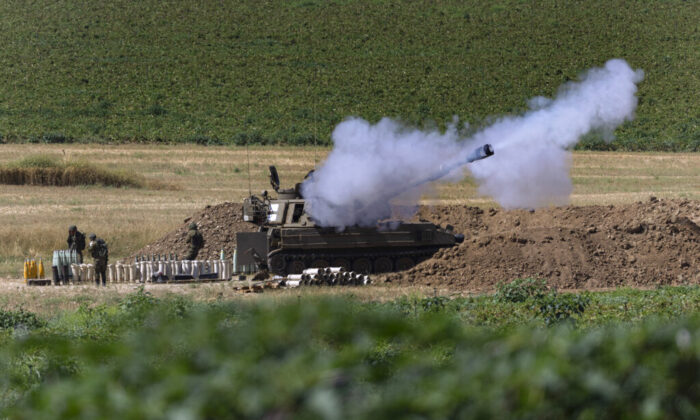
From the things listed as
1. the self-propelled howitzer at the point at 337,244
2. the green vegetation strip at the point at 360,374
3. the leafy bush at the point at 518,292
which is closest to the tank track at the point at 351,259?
the self-propelled howitzer at the point at 337,244

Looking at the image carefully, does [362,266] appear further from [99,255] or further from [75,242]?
[75,242]

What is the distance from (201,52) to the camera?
7688 cm

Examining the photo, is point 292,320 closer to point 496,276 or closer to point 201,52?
point 496,276

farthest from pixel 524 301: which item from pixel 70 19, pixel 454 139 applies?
pixel 70 19

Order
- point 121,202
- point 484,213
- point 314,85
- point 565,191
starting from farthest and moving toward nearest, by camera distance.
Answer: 1. point 314,85
2. point 121,202
3. point 484,213
4. point 565,191

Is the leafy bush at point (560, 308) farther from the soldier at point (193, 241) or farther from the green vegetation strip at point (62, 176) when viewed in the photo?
the green vegetation strip at point (62, 176)

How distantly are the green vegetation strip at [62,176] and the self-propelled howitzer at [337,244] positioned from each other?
19161 millimetres

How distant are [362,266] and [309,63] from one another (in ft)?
170

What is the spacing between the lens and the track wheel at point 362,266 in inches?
992

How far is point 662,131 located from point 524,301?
164ft

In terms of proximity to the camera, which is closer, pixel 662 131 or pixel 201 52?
pixel 662 131

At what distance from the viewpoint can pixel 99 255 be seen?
23859 mm

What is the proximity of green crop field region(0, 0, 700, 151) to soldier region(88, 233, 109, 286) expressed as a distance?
34812 millimetres

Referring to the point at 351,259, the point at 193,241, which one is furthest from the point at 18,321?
the point at 193,241
